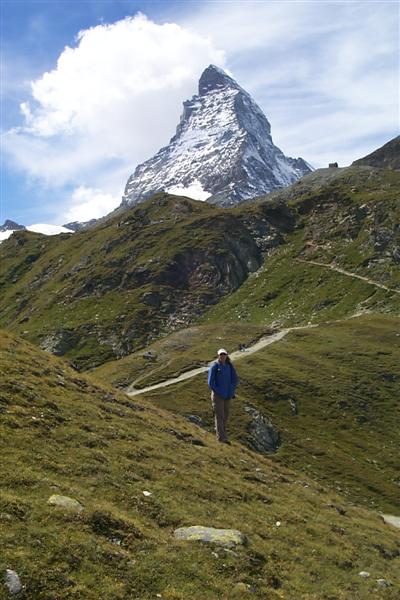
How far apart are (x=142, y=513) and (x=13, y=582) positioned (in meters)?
6.43

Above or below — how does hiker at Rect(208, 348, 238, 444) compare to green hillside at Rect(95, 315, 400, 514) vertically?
above

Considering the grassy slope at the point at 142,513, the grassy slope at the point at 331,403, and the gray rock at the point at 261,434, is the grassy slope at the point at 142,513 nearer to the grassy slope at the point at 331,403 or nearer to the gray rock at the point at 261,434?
the grassy slope at the point at 331,403

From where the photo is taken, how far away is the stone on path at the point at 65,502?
16.5 meters

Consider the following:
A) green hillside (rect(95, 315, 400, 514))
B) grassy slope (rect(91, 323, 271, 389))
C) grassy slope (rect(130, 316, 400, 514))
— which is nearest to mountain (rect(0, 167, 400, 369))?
grassy slope (rect(91, 323, 271, 389))

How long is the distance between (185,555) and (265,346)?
8104 centimetres

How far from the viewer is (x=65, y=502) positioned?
16828mm

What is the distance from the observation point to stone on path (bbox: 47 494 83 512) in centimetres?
1655

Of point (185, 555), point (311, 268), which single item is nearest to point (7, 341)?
point (185, 555)

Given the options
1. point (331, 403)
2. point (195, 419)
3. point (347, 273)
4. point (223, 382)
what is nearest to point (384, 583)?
point (223, 382)

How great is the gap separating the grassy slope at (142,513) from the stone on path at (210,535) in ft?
1.22

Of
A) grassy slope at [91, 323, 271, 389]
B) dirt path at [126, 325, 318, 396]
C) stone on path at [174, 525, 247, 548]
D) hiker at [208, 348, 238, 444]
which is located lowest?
dirt path at [126, 325, 318, 396]

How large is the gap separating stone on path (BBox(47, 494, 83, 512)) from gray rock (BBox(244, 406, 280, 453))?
45.6 metres

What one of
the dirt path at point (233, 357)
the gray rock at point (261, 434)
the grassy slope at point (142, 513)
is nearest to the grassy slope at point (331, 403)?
the gray rock at point (261, 434)

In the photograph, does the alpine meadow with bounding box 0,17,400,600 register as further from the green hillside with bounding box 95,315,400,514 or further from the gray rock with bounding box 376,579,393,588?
the green hillside with bounding box 95,315,400,514
